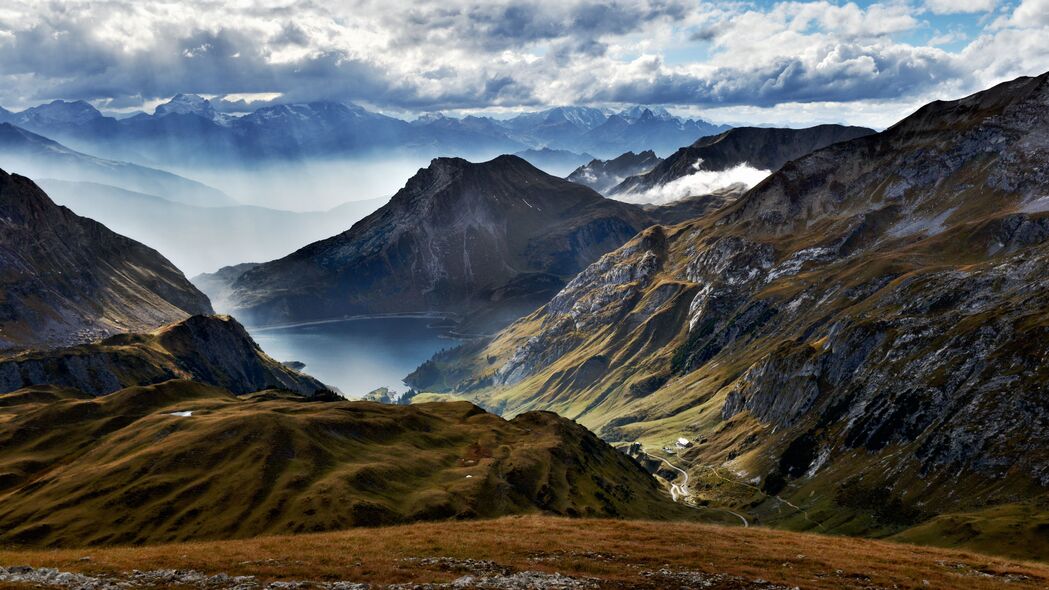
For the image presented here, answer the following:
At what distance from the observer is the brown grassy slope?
10519 centimetres

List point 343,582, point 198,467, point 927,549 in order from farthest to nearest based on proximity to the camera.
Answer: point 198,467
point 927,549
point 343,582

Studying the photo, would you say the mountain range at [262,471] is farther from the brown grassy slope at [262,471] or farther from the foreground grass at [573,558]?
the foreground grass at [573,558]

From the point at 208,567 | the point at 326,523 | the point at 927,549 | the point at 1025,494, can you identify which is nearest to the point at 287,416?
the point at 326,523

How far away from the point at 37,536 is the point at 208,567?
5866 cm

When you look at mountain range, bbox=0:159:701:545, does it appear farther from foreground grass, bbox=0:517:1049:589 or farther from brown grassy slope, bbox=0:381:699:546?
foreground grass, bbox=0:517:1049:589

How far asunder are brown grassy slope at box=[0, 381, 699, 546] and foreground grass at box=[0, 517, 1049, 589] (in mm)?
31352

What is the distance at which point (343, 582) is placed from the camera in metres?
55.4

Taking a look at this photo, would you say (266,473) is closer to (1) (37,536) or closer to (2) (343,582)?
(1) (37,536)

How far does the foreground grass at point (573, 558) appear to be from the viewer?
195ft

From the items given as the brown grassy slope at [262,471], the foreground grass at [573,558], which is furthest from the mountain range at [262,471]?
the foreground grass at [573,558]

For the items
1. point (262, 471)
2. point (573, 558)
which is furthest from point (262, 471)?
point (573, 558)

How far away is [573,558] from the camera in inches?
2613

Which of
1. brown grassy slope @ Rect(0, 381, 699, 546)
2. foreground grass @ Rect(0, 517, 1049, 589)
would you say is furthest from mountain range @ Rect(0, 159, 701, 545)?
foreground grass @ Rect(0, 517, 1049, 589)

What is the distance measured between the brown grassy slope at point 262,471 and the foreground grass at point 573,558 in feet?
103
